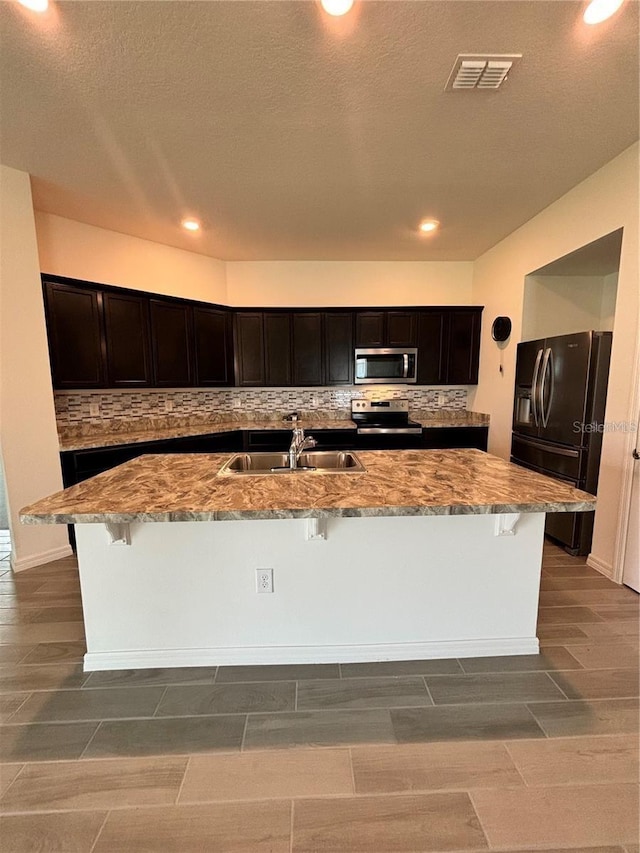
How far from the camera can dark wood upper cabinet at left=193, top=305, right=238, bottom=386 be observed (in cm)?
412

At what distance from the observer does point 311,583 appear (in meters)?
1.78

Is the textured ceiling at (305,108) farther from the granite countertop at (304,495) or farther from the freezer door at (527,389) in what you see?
the granite countertop at (304,495)

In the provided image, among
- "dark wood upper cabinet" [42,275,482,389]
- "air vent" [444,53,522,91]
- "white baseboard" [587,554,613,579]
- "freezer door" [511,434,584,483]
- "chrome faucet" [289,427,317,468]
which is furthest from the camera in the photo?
"dark wood upper cabinet" [42,275,482,389]

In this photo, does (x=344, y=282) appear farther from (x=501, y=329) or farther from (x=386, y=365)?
(x=501, y=329)

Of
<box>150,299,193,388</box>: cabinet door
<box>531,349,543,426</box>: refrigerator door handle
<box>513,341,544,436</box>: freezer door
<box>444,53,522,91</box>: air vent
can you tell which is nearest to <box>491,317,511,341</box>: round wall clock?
<box>513,341,544,436</box>: freezer door

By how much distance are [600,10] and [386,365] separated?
3.16 meters

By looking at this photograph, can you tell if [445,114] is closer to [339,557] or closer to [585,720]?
[339,557]

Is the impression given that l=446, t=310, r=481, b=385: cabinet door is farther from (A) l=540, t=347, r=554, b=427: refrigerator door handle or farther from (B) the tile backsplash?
(A) l=540, t=347, r=554, b=427: refrigerator door handle

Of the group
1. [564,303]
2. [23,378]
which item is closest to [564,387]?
[564,303]

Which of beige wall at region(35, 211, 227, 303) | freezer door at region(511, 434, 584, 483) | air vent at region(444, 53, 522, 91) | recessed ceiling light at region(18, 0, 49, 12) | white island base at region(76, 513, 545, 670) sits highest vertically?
recessed ceiling light at region(18, 0, 49, 12)

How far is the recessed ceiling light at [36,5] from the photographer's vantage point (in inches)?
55.9

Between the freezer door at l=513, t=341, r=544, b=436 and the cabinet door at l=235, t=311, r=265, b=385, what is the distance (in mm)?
2813

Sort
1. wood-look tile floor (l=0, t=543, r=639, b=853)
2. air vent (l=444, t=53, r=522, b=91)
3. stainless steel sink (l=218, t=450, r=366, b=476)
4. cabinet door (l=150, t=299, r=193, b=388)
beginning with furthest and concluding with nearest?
cabinet door (l=150, t=299, r=193, b=388)
stainless steel sink (l=218, t=450, r=366, b=476)
air vent (l=444, t=53, r=522, b=91)
wood-look tile floor (l=0, t=543, r=639, b=853)

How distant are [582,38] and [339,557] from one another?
257 cm
